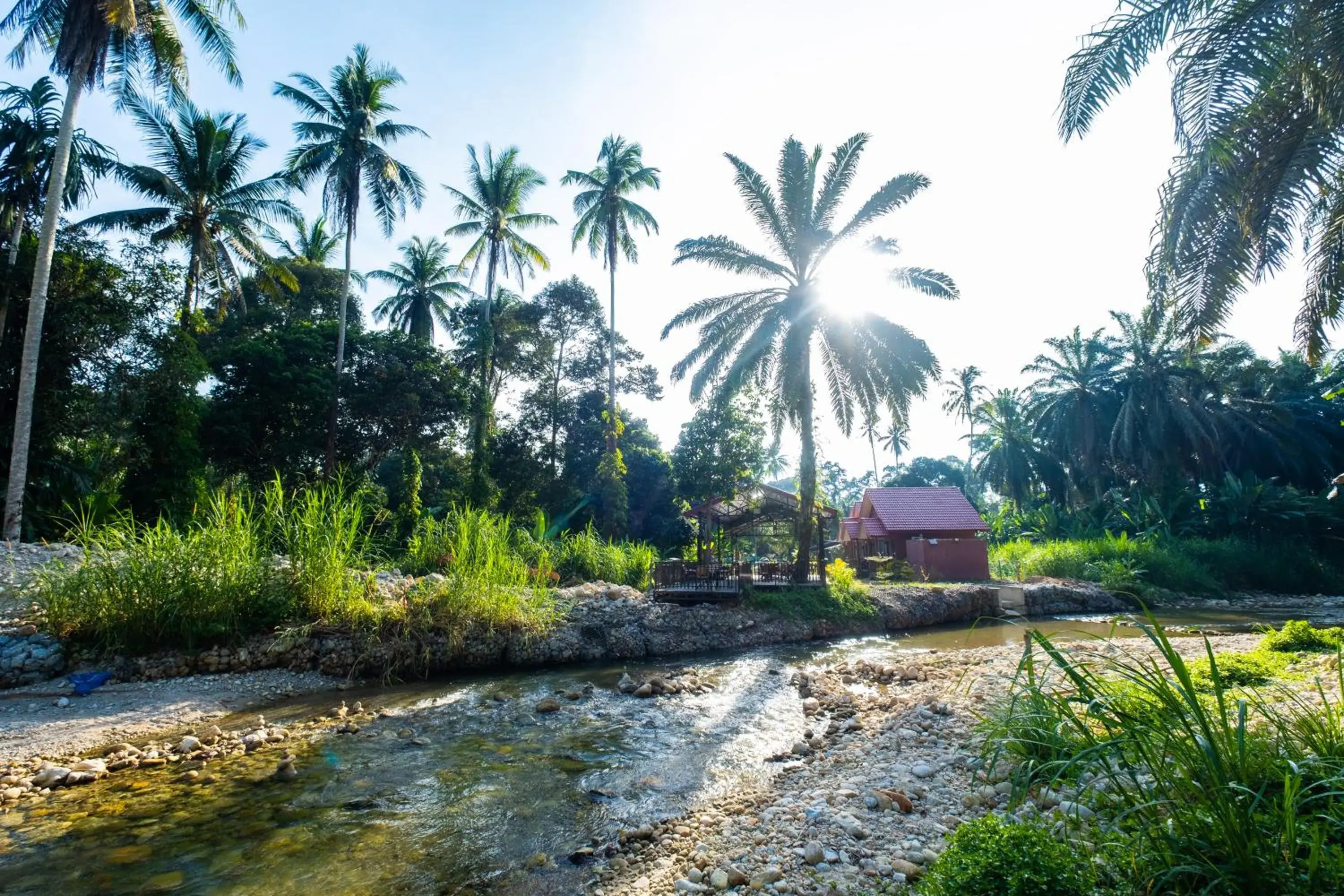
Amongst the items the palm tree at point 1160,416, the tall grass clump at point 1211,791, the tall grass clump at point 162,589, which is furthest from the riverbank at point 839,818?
the palm tree at point 1160,416

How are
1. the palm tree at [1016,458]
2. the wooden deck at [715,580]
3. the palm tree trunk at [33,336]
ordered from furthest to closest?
the palm tree at [1016,458]
the wooden deck at [715,580]
the palm tree trunk at [33,336]

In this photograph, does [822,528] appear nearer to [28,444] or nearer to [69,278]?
[28,444]

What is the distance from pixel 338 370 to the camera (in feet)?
74.6

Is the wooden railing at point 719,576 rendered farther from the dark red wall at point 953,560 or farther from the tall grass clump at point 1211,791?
the tall grass clump at point 1211,791

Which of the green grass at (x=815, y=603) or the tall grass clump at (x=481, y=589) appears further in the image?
the green grass at (x=815, y=603)

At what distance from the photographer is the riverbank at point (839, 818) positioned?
366cm

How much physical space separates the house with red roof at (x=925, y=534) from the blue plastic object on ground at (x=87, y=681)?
77.7 feet

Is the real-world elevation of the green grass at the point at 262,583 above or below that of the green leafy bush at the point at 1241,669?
above

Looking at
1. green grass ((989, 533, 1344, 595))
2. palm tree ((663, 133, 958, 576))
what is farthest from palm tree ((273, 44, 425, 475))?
green grass ((989, 533, 1344, 595))

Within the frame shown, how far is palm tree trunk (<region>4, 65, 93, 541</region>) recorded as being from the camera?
12961 mm

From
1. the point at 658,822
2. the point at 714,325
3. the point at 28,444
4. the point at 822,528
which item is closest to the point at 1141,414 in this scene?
the point at 822,528

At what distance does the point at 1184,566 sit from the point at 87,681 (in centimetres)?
3381

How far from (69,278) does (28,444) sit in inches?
193

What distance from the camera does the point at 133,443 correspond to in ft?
52.0
